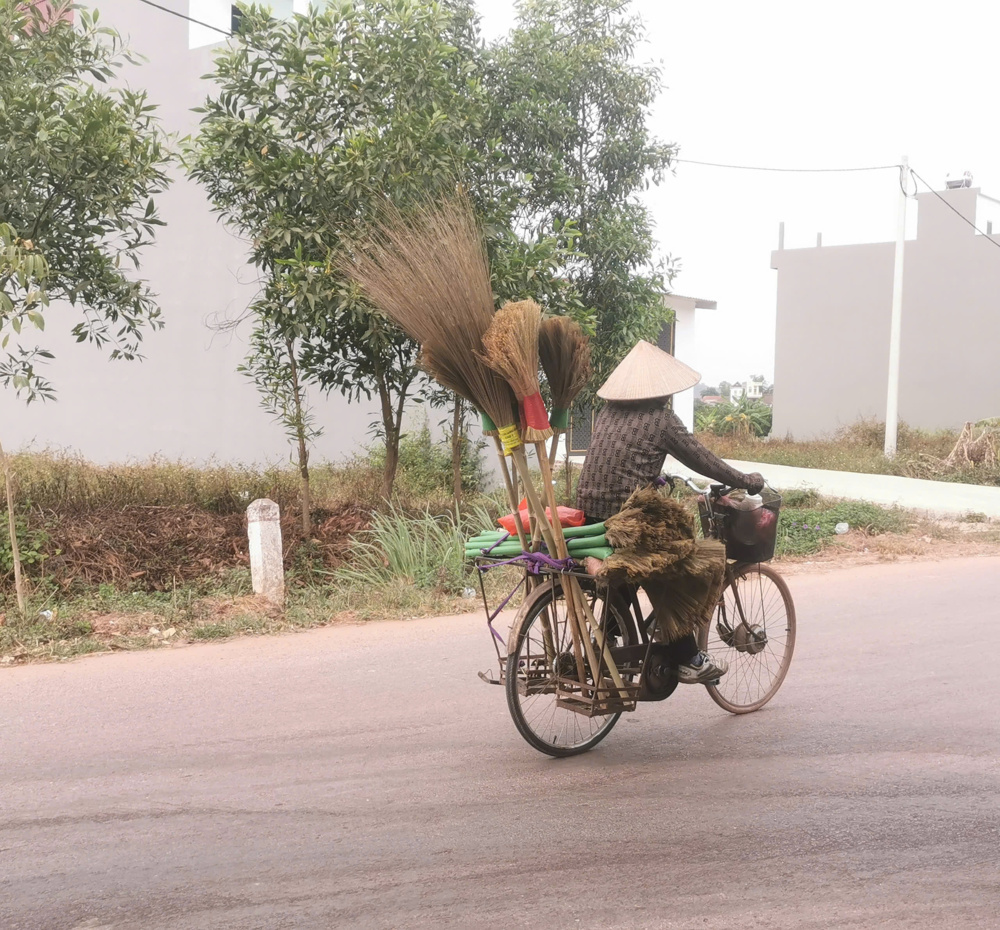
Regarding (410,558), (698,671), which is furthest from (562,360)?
(410,558)

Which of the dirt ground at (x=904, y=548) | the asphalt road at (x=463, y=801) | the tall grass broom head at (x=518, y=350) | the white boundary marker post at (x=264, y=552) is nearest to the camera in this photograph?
the asphalt road at (x=463, y=801)

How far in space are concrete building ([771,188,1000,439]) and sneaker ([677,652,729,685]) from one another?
2444cm

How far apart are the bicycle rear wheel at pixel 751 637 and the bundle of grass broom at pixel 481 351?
2.94 ft

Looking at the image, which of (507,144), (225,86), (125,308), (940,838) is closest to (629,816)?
(940,838)

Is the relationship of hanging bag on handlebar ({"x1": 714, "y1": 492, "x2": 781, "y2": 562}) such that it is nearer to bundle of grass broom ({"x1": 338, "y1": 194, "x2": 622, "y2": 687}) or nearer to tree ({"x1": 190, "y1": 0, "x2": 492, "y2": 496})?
bundle of grass broom ({"x1": 338, "y1": 194, "x2": 622, "y2": 687})

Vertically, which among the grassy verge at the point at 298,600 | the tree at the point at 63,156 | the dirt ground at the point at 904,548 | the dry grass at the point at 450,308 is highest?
the tree at the point at 63,156

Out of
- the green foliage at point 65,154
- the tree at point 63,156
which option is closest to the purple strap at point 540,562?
the tree at point 63,156

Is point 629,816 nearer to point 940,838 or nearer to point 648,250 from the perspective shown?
point 940,838

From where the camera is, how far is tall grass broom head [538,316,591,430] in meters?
4.48

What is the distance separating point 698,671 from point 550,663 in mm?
703

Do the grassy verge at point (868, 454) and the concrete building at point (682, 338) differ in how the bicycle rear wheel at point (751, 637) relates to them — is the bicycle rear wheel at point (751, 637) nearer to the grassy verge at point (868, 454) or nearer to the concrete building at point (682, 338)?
the grassy verge at point (868, 454)

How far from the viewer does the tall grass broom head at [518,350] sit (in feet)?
13.6

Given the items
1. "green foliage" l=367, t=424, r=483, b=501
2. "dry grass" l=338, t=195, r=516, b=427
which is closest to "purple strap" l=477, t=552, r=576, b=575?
"dry grass" l=338, t=195, r=516, b=427

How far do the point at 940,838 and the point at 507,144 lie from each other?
8.54 metres
